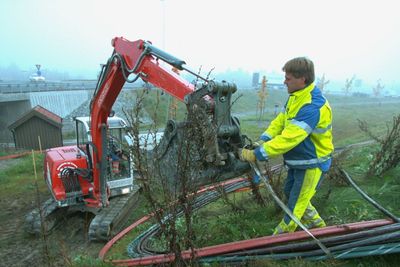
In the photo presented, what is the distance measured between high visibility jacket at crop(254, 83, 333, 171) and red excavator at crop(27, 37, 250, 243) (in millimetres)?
484

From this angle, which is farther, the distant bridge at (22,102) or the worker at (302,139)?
the distant bridge at (22,102)

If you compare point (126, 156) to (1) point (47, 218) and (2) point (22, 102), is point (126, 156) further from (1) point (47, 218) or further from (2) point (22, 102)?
(2) point (22, 102)

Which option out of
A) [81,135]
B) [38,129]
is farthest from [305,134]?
[38,129]

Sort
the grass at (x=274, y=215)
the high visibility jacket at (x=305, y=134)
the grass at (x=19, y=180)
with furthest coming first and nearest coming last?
1. the grass at (x=19, y=180)
2. the grass at (x=274, y=215)
3. the high visibility jacket at (x=305, y=134)

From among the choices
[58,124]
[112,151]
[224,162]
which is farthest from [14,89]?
[224,162]

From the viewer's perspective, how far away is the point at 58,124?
2089 cm

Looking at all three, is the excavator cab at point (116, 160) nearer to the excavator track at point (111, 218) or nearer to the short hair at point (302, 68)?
the excavator track at point (111, 218)

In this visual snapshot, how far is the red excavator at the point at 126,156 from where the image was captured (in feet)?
11.2

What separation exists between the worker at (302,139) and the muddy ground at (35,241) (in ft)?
13.8

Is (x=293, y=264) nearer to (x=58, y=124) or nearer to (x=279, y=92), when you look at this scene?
(x=58, y=124)

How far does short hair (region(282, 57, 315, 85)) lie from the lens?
3.37 m

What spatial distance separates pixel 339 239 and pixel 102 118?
5126 millimetres

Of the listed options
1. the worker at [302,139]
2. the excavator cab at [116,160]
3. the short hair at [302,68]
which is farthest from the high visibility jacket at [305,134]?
the excavator cab at [116,160]

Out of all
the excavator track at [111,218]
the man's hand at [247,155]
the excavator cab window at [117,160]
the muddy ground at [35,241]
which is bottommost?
the muddy ground at [35,241]
